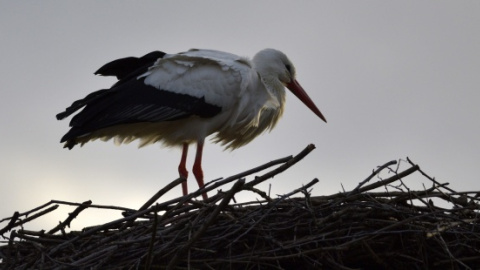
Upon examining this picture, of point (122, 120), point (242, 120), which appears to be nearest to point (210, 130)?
point (242, 120)

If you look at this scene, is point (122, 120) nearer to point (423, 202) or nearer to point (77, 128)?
point (77, 128)

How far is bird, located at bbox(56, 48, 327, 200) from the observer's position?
669 centimetres

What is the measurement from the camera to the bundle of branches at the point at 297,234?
14.3ft

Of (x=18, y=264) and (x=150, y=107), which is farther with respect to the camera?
(x=150, y=107)

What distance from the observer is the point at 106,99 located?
22.2 feet

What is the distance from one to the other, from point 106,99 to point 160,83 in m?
0.43

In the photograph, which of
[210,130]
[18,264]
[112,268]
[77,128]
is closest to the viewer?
[112,268]

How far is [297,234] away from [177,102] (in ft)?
8.38

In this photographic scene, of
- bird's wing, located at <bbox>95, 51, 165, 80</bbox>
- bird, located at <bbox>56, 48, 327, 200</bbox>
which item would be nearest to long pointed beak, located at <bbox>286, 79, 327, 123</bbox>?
bird, located at <bbox>56, 48, 327, 200</bbox>

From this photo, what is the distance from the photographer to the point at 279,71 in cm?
744

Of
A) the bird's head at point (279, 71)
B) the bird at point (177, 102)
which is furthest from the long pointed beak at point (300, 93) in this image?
the bird at point (177, 102)

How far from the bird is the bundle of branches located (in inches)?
80.3

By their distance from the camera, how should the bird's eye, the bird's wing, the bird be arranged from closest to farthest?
the bird, the bird's wing, the bird's eye

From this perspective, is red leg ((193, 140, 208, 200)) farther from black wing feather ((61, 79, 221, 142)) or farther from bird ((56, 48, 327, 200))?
black wing feather ((61, 79, 221, 142))
